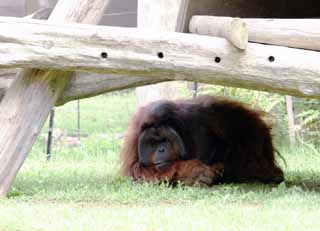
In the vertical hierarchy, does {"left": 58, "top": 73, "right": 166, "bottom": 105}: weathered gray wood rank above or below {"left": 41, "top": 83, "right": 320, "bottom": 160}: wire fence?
above

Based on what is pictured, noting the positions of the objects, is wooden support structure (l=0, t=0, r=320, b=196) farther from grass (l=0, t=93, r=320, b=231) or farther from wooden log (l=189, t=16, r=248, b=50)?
grass (l=0, t=93, r=320, b=231)

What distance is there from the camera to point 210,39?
511 cm


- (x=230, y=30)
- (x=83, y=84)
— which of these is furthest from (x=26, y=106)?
(x=230, y=30)

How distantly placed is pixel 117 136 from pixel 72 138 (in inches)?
18.7

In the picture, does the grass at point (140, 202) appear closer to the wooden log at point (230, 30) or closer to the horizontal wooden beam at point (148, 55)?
the horizontal wooden beam at point (148, 55)

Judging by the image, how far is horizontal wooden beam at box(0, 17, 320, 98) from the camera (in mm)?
5031

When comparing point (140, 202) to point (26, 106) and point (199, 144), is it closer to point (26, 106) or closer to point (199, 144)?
point (26, 106)

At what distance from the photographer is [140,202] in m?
5.08

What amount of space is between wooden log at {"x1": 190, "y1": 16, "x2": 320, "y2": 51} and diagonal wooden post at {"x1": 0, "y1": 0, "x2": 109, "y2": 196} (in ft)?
3.18

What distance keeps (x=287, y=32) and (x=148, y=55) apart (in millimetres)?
845

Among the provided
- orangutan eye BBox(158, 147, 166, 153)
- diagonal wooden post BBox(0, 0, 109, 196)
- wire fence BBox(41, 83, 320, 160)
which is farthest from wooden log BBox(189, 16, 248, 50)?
wire fence BBox(41, 83, 320, 160)

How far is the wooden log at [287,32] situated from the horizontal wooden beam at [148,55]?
0.43 feet

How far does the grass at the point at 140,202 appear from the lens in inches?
161

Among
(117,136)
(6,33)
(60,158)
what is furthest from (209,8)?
(117,136)
